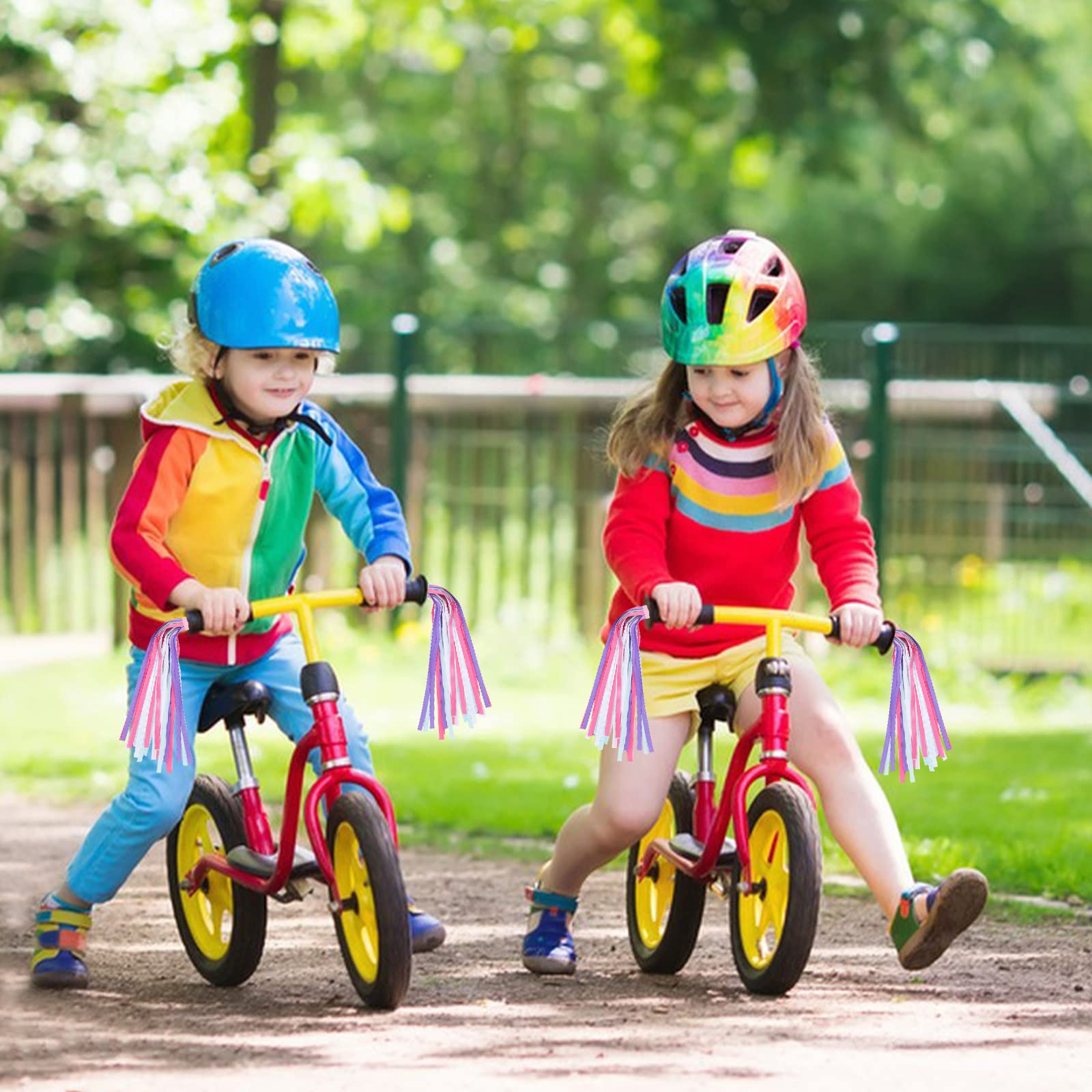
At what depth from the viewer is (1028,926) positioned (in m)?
5.84

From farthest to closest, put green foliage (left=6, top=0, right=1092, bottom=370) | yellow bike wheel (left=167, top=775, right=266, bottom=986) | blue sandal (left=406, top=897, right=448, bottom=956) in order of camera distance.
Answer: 1. green foliage (left=6, top=0, right=1092, bottom=370)
2. blue sandal (left=406, top=897, right=448, bottom=956)
3. yellow bike wheel (left=167, top=775, right=266, bottom=986)

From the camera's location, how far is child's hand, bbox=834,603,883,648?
15.5ft

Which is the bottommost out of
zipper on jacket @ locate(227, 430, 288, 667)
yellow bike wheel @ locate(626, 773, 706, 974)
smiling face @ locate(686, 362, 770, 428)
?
yellow bike wheel @ locate(626, 773, 706, 974)

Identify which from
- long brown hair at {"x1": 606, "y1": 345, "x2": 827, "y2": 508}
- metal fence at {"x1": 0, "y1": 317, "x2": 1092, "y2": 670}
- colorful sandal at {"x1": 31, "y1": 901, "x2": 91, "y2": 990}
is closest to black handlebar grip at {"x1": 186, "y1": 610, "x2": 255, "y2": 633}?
colorful sandal at {"x1": 31, "y1": 901, "x2": 91, "y2": 990}

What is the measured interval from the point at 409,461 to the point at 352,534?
288 inches

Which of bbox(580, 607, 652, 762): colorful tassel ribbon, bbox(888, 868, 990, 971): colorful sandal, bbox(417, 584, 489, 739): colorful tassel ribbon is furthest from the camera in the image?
bbox(417, 584, 489, 739): colorful tassel ribbon

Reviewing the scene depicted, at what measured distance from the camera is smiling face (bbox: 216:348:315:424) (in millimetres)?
4883

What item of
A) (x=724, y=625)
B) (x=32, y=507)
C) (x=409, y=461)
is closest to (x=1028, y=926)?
(x=724, y=625)

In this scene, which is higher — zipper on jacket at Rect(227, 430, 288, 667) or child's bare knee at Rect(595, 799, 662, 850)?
zipper on jacket at Rect(227, 430, 288, 667)

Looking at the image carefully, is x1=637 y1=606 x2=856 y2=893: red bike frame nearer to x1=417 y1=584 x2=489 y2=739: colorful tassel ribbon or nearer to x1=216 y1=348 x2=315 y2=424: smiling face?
x1=417 y1=584 x2=489 y2=739: colorful tassel ribbon

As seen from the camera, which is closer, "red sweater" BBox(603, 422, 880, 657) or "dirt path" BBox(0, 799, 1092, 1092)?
"dirt path" BBox(0, 799, 1092, 1092)

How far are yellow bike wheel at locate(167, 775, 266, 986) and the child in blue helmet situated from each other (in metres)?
0.14

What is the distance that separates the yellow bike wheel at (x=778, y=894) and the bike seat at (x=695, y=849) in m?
0.05

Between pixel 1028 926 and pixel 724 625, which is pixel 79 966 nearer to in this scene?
pixel 724 625
